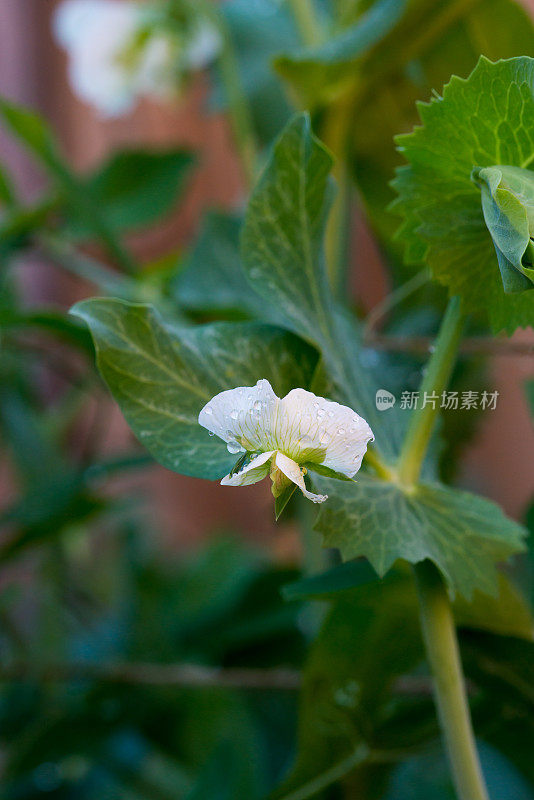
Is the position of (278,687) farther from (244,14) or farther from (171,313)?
(244,14)

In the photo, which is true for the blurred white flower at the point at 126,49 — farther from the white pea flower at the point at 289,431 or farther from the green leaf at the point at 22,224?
the white pea flower at the point at 289,431

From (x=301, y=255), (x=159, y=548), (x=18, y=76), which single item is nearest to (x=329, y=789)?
(x=301, y=255)

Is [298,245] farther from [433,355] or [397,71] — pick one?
[397,71]

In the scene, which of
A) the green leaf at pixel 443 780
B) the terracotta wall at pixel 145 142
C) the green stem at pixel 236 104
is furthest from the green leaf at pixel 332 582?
the terracotta wall at pixel 145 142

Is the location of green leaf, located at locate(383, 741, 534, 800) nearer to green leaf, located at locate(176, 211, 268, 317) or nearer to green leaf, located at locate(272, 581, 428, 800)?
green leaf, located at locate(272, 581, 428, 800)

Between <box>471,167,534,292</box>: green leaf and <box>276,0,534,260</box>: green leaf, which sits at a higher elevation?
<box>276,0,534,260</box>: green leaf

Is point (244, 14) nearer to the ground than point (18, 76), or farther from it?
nearer to the ground

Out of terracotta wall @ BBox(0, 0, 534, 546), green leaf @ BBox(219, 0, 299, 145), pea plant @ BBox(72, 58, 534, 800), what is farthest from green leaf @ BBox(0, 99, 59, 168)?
terracotta wall @ BBox(0, 0, 534, 546)
